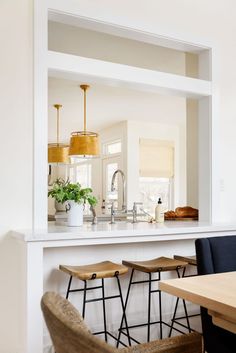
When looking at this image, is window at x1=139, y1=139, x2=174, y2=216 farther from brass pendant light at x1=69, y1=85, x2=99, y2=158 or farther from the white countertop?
the white countertop

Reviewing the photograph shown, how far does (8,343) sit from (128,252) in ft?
3.53

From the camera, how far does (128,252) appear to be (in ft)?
9.67

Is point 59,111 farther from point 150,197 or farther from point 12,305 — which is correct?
point 12,305

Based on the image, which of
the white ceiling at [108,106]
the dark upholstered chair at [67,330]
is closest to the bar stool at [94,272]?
the dark upholstered chair at [67,330]

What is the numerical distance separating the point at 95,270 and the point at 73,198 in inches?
22.9

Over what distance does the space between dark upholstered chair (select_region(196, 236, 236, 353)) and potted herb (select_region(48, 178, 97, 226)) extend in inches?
48.7

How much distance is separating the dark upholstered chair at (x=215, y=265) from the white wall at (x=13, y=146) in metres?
1.34

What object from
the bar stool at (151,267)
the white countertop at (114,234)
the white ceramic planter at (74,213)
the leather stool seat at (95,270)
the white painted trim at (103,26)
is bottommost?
the bar stool at (151,267)

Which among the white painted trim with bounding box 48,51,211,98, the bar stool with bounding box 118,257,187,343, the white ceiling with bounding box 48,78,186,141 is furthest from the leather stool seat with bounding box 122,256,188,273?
the white ceiling with bounding box 48,78,186,141

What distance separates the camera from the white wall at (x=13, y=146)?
2494 millimetres

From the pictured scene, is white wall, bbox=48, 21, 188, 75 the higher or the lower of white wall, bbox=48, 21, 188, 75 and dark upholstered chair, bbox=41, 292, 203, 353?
the higher

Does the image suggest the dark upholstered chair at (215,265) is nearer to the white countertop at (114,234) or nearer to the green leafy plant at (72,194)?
the white countertop at (114,234)

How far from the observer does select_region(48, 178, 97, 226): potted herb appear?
2770mm

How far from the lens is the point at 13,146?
256cm
